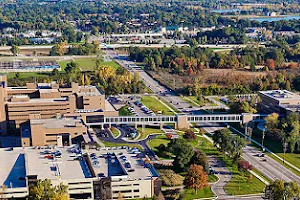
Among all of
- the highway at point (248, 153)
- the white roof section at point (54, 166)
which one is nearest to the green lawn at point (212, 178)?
the highway at point (248, 153)

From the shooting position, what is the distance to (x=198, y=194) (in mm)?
26953

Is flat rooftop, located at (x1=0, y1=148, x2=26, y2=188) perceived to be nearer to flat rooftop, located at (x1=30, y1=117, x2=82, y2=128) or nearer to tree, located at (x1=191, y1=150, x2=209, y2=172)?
flat rooftop, located at (x1=30, y1=117, x2=82, y2=128)

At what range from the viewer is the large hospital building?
34719 mm

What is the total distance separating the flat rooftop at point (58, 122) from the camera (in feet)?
117

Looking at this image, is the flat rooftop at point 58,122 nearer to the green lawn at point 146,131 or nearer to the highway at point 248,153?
the green lawn at point 146,131

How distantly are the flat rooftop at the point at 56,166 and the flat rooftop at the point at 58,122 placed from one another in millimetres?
5107

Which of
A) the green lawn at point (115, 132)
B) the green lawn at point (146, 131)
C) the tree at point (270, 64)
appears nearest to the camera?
the green lawn at point (146, 131)

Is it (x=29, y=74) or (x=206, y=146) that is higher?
(x=29, y=74)

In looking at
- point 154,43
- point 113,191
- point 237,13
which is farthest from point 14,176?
point 237,13

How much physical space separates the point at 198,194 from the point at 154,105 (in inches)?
827

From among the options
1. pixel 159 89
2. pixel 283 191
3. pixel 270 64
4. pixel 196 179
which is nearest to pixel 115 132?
pixel 196 179

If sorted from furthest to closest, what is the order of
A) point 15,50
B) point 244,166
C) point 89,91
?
1. point 15,50
2. point 89,91
3. point 244,166

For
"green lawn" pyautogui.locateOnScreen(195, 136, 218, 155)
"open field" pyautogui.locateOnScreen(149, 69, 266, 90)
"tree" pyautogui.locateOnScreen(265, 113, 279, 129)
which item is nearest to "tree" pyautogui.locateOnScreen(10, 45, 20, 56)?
"open field" pyautogui.locateOnScreen(149, 69, 266, 90)

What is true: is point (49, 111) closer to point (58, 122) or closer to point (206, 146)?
point (58, 122)
